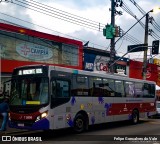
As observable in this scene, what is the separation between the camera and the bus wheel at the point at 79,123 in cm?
1594

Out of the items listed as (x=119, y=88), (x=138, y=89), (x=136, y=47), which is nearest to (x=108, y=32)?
(x=136, y=47)

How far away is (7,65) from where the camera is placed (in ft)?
80.5

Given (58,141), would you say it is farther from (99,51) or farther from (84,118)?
(99,51)

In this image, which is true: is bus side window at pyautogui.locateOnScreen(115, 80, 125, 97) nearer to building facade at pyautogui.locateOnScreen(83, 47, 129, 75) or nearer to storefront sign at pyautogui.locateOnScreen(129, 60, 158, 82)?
building facade at pyautogui.locateOnScreen(83, 47, 129, 75)

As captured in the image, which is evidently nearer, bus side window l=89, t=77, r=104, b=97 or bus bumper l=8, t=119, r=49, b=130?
bus bumper l=8, t=119, r=49, b=130

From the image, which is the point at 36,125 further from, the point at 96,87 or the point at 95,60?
the point at 95,60

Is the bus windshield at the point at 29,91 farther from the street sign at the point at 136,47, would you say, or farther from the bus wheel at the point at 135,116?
the street sign at the point at 136,47

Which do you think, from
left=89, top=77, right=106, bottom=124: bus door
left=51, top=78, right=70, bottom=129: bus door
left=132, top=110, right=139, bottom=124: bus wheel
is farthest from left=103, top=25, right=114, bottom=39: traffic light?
left=51, top=78, right=70, bottom=129: bus door

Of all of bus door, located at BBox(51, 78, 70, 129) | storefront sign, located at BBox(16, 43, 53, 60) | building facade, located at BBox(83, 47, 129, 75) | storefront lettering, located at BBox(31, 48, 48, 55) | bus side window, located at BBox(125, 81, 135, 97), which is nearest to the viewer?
bus door, located at BBox(51, 78, 70, 129)

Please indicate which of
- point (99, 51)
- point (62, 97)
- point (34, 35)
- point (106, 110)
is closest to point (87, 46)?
point (99, 51)

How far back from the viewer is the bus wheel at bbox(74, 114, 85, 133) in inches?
628

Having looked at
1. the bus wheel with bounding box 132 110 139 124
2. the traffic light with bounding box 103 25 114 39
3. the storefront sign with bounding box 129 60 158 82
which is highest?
the traffic light with bounding box 103 25 114 39

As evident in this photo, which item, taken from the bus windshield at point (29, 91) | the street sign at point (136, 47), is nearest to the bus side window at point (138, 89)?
the street sign at point (136, 47)

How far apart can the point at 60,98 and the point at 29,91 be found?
1.35 m
